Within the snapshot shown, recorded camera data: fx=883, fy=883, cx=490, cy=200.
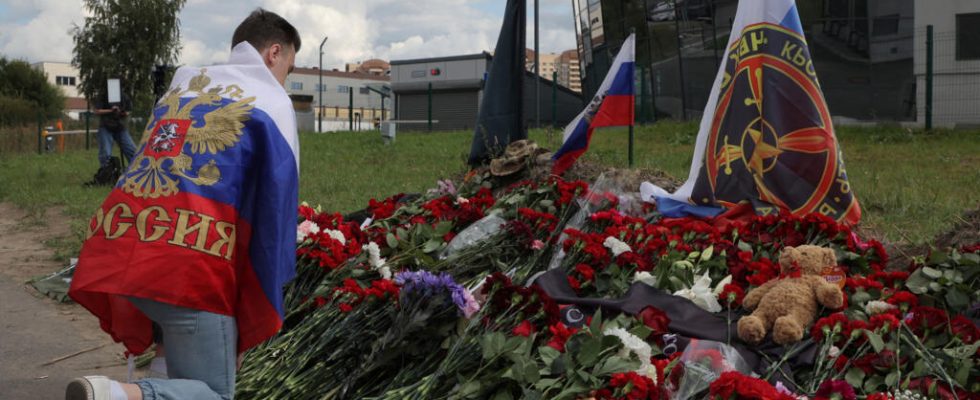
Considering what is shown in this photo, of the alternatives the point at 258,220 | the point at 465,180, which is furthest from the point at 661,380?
the point at 465,180

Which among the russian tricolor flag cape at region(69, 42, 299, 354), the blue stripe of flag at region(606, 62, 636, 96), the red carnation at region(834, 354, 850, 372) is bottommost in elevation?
the red carnation at region(834, 354, 850, 372)

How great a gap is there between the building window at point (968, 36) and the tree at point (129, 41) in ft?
71.6

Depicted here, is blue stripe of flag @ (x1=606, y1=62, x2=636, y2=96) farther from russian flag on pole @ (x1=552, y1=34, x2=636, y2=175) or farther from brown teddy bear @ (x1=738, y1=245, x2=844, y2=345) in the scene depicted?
brown teddy bear @ (x1=738, y1=245, x2=844, y2=345)

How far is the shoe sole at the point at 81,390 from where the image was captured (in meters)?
2.62

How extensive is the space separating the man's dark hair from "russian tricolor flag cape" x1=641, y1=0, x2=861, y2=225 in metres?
2.94

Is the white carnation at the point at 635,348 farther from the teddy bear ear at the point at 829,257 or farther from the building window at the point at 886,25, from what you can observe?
the building window at the point at 886,25

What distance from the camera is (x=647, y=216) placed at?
539 cm

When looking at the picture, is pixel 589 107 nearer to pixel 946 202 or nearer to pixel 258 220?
pixel 946 202

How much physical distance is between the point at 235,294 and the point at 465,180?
163 inches

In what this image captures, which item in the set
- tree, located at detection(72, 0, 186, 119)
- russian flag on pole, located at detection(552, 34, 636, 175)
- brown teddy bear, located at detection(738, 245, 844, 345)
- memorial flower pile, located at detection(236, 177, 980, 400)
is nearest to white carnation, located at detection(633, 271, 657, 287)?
memorial flower pile, located at detection(236, 177, 980, 400)

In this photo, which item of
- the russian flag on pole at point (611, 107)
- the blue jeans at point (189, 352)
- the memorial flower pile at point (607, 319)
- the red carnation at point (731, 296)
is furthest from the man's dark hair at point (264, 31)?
the russian flag on pole at point (611, 107)

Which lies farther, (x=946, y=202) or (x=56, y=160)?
(x=56, y=160)

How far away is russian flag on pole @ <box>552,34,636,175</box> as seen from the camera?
668cm

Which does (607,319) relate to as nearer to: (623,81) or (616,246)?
(616,246)
